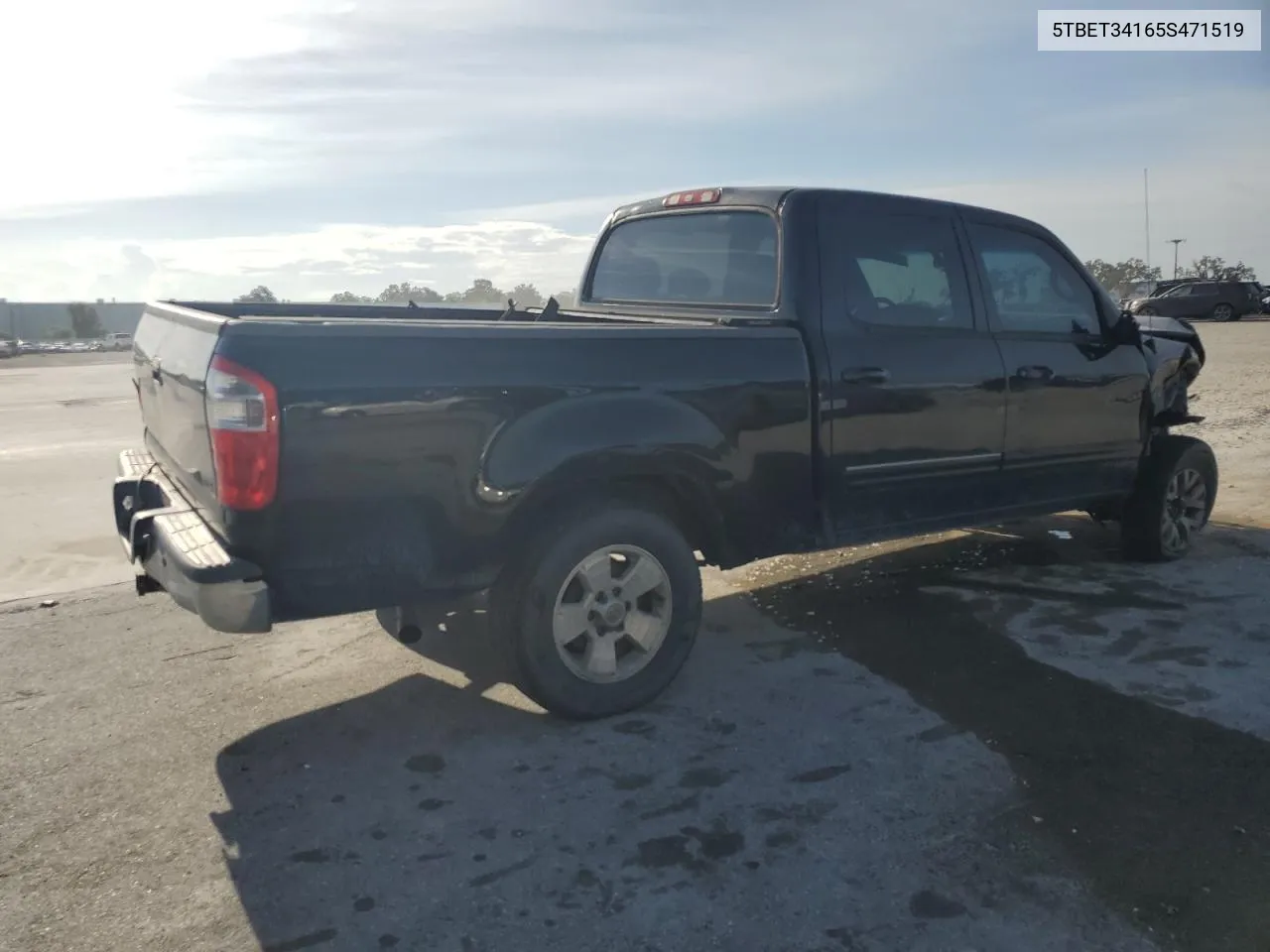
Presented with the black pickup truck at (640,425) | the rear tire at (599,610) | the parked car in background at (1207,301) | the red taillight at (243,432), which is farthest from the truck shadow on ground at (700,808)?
the parked car in background at (1207,301)

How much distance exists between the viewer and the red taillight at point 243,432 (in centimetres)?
312

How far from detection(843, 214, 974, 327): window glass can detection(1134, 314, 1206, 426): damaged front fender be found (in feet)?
5.21

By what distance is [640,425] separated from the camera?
12.5ft

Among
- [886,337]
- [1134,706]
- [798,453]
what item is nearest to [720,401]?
[798,453]

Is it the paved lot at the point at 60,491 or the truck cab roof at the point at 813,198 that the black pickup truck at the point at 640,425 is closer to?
the truck cab roof at the point at 813,198

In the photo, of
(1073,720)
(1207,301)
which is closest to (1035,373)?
(1073,720)

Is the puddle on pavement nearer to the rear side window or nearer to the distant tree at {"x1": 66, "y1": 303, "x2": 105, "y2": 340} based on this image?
the rear side window

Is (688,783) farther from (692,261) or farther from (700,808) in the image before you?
(692,261)

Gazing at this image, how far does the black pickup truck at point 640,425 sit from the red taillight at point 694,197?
2cm

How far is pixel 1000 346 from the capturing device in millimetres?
5008

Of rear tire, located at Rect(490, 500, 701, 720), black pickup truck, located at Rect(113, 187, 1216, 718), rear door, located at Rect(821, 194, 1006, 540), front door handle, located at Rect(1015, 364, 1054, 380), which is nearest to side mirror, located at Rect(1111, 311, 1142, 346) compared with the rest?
black pickup truck, located at Rect(113, 187, 1216, 718)

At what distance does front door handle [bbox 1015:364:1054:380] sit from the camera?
5082 mm

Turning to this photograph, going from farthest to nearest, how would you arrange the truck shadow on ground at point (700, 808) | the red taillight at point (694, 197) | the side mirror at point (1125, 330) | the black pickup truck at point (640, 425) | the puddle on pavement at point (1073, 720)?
the side mirror at point (1125, 330) → the red taillight at point (694, 197) → the black pickup truck at point (640, 425) → the puddle on pavement at point (1073, 720) → the truck shadow on ground at point (700, 808)

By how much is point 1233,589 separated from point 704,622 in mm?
2807
